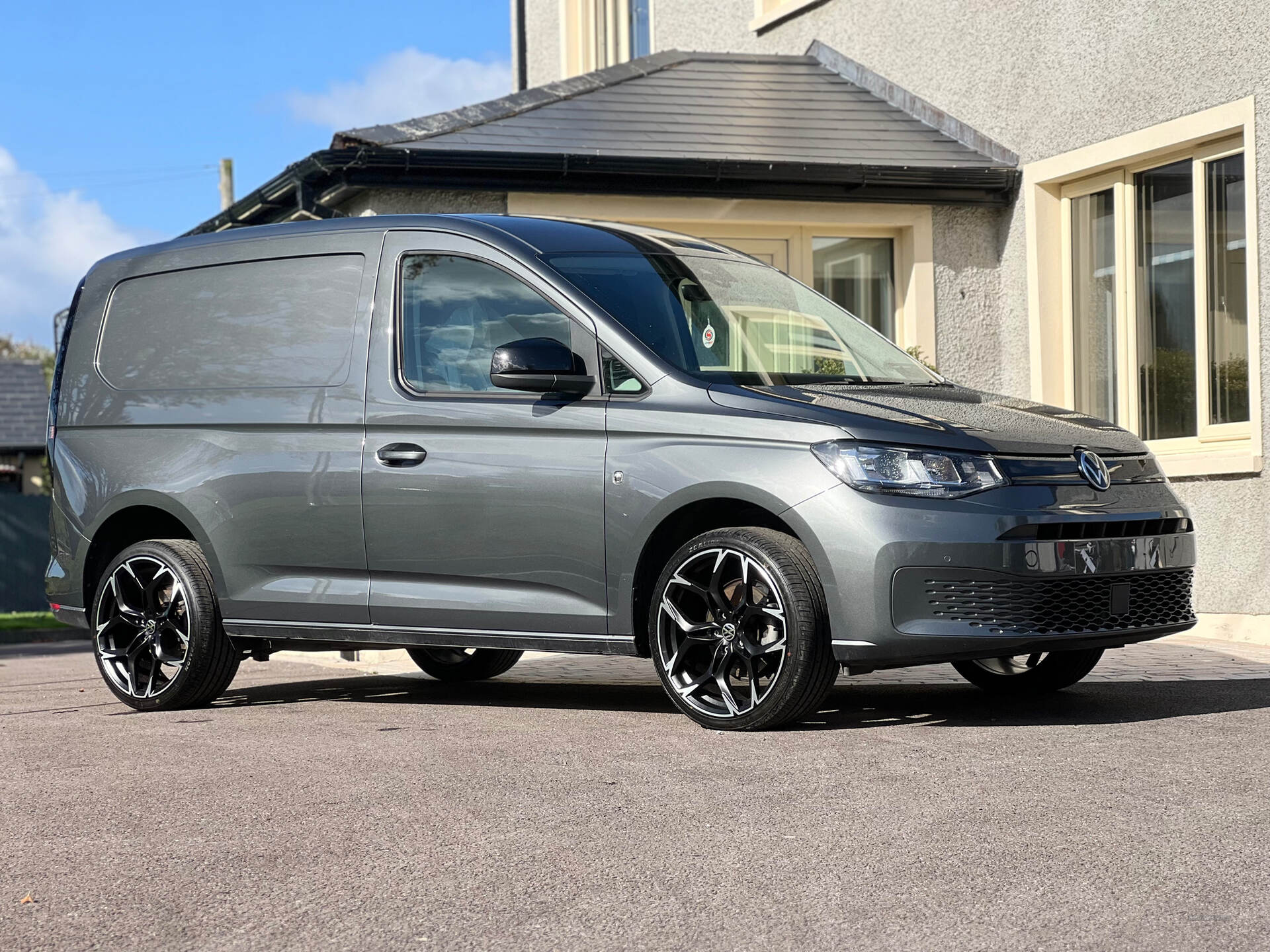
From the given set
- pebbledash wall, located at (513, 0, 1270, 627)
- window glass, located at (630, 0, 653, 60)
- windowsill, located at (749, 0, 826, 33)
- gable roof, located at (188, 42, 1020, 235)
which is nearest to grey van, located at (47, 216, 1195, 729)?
pebbledash wall, located at (513, 0, 1270, 627)

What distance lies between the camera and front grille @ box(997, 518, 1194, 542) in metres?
5.79

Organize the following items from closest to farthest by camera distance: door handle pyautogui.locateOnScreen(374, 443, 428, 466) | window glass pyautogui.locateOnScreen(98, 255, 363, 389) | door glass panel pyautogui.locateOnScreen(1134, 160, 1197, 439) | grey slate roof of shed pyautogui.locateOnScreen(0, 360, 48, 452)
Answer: door handle pyautogui.locateOnScreen(374, 443, 428, 466) < window glass pyautogui.locateOnScreen(98, 255, 363, 389) < door glass panel pyautogui.locateOnScreen(1134, 160, 1197, 439) < grey slate roof of shed pyautogui.locateOnScreen(0, 360, 48, 452)

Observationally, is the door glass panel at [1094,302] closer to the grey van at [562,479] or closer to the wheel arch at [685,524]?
the grey van at [562,479]

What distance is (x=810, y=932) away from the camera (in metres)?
3.52

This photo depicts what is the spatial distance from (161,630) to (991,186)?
7.60 metres

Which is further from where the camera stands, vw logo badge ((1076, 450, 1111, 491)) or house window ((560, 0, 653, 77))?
house window ((560, 0, 653, 77))

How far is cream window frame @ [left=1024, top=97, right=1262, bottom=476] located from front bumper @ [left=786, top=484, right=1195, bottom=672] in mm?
4970

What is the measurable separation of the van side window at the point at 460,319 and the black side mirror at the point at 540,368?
258 mm

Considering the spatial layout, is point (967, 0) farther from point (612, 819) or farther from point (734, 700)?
point (612, 819)

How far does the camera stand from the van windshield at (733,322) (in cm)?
654

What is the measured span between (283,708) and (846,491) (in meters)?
3.04

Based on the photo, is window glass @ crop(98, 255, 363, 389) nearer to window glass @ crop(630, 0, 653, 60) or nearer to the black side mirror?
the black side mirror

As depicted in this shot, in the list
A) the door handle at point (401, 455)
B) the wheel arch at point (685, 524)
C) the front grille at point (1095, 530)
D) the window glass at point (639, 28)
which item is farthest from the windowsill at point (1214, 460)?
the window glass at point (639, 28)

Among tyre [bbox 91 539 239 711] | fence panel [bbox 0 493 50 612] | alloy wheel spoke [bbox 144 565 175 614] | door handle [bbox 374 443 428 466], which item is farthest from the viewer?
fence panel [bbox 0 493 50 612]
